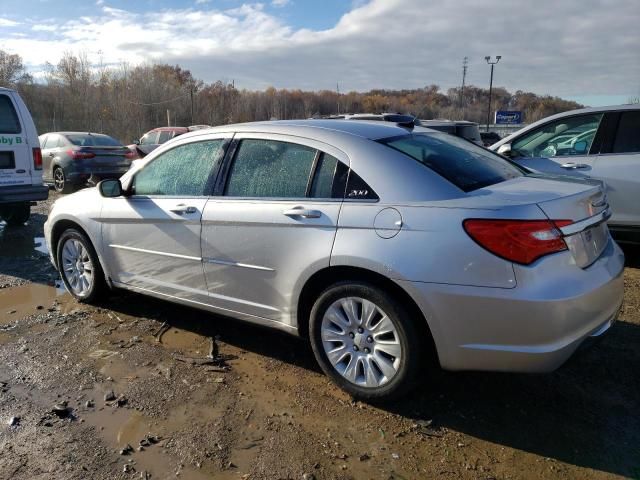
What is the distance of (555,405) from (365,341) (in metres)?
1.18

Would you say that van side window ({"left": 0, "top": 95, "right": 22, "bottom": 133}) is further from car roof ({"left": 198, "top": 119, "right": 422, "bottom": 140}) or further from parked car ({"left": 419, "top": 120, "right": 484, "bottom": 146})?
parked car ({"left": 419, "top": 120, "right": 484, "bottom": 146})

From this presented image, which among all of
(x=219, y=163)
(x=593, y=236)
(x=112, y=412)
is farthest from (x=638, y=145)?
(x=112, y=412)

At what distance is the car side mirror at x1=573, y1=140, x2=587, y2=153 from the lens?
5900mm

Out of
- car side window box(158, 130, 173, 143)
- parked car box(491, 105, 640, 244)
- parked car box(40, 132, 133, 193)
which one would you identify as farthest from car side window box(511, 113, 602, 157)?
car side window box(158, 130, 173, 143)

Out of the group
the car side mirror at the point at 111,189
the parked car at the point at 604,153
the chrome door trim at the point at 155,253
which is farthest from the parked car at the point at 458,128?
the chrome door trim at the point at 155,253

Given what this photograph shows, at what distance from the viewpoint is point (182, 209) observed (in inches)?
151

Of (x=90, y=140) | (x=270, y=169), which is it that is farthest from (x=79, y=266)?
(x=90, y=140)

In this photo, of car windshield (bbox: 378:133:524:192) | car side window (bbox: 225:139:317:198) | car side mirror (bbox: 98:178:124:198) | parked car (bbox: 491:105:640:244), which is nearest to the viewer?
car windshield (bbox: 378:133:524:192)

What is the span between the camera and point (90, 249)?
4699 millimetres

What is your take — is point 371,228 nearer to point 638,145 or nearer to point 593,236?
point 593,236

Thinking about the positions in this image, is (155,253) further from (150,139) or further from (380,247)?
(150,139)

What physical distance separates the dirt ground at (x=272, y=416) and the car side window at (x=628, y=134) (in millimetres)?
2246

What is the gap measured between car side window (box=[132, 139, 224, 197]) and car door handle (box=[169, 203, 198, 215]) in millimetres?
111

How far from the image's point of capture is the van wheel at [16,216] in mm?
8992
